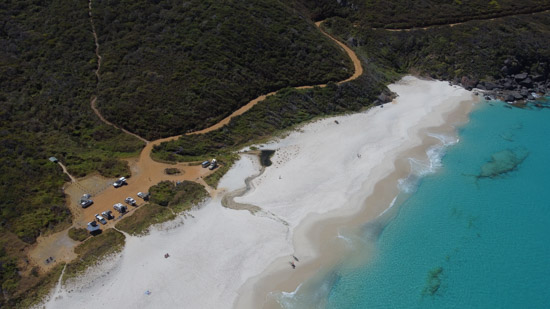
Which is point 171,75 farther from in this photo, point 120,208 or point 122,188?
point 120,208

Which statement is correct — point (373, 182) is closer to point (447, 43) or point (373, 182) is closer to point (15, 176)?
point (15, 176)

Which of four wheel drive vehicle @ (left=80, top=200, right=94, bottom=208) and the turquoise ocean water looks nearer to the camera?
the turquoise ocean water

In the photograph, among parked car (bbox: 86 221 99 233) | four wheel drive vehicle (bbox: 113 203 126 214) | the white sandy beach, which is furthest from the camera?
four wheel drive vehicle (bbox: 113 203 126 214)

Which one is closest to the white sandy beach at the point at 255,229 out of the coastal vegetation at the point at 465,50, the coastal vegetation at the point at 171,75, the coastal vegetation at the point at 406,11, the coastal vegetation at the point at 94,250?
the coastal vegetation at the point at 94,250

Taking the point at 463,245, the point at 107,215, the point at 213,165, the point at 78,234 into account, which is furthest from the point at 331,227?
the point at 78,234

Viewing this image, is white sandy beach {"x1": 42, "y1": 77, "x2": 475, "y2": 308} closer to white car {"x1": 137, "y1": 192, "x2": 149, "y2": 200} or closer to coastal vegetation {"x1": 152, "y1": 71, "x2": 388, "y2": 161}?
coastal vegetation {"x1": 152, "y1": 71, "x2": 388, "y2": 161}

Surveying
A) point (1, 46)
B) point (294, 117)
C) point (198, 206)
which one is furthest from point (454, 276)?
point (1, 46)

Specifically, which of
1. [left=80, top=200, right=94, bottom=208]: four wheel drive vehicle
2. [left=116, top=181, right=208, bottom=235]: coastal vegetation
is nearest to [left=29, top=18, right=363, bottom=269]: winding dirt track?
[left=80, top=200, right=94, bottom=208]: four wheel drive vehicle
